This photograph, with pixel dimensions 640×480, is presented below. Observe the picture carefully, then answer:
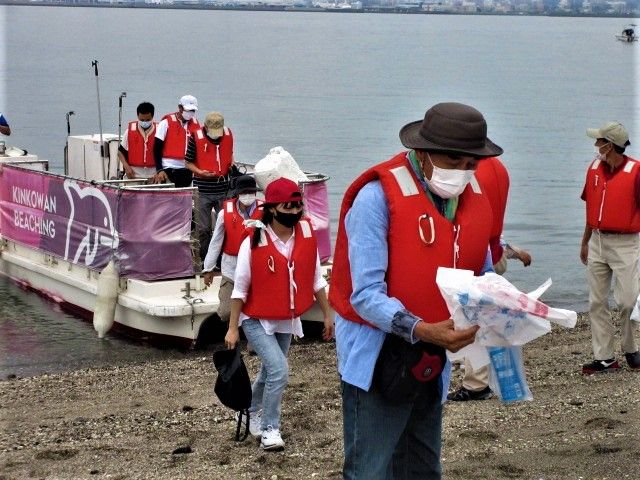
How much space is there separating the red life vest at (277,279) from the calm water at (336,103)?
541 cm

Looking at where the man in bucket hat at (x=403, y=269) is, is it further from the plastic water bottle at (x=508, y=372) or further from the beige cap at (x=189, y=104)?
the beige cap at (x=189, y=104)

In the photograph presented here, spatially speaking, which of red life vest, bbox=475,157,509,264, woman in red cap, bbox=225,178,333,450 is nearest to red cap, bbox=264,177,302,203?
woman in red cap, bbox=225,178,333,450

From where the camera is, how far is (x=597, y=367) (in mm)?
10461

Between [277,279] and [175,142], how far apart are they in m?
6.58

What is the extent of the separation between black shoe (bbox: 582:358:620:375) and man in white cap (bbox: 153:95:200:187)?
18.1ft

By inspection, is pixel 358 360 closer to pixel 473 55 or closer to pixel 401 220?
pixel 401 220

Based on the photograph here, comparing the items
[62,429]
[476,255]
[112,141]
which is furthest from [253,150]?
[476,255]

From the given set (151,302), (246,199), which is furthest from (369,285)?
(151,302)

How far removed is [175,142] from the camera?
14211mm

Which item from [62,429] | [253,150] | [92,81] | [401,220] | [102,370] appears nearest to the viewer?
[401,220]

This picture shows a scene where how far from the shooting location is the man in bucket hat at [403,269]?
4.69 meters

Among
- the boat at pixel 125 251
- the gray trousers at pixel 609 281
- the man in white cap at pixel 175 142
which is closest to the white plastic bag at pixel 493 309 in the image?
the gray trousers at pixel 609 281

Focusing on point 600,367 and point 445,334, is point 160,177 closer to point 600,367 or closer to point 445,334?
point 600,367

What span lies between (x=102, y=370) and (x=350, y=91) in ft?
202
